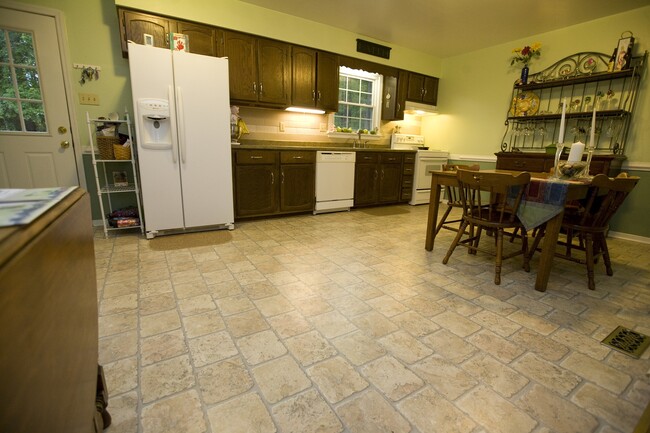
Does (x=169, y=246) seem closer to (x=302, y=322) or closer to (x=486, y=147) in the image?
(x=302, y=322)

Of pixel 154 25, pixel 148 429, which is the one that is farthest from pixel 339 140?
pixel 148 429

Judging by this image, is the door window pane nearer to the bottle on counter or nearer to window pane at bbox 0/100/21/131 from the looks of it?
window pane at bbox 0/100/21/131

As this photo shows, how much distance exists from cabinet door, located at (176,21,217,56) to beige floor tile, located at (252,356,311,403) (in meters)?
3.44

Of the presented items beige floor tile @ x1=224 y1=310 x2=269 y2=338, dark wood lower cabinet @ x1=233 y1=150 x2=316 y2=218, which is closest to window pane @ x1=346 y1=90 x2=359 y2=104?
dark wood lower cabinet @ x1=233 y1=150 x2=316 y2=218

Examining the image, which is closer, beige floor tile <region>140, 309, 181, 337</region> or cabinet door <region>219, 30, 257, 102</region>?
beige floor tile <region>140, 309, 181, 337</region>

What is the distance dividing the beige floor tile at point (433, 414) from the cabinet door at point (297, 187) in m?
3.05

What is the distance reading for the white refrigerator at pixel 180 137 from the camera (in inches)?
109

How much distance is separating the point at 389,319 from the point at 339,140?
3620 mm

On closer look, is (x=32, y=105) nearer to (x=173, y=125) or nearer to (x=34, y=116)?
(x=34, y=116)

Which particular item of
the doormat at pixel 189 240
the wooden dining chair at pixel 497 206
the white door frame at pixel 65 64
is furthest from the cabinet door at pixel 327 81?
the white door frame at pixel 65 64

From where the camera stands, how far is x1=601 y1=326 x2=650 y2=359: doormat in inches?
59.2

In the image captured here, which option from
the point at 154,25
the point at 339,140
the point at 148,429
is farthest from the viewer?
the point at 339,140

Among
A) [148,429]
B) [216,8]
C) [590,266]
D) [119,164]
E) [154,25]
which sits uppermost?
[216,8]

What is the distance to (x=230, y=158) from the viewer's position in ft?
10.7
